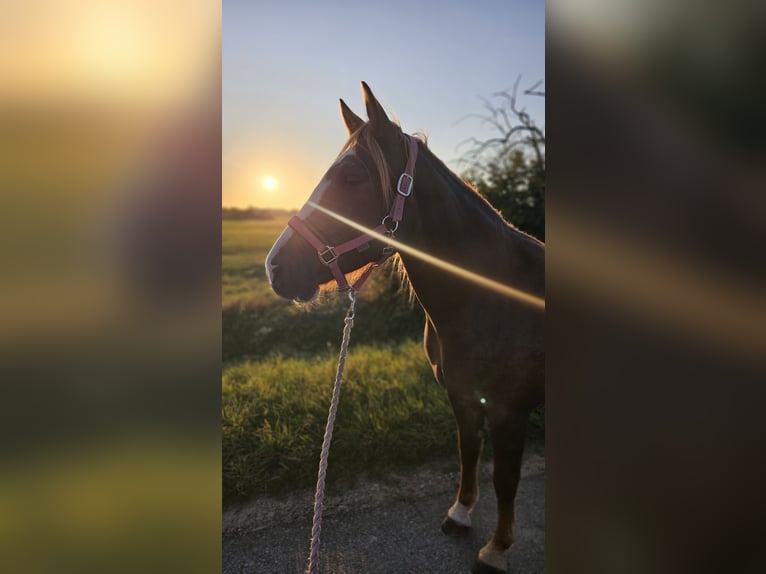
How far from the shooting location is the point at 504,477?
2.39 m

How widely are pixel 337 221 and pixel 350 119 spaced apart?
619 mm

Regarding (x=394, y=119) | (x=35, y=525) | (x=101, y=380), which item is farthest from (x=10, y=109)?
(x=394, y=119)

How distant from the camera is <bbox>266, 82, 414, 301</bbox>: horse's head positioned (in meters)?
1.98

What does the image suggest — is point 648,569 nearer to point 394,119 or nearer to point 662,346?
point 662,346

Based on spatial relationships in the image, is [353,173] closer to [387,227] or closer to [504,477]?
[387,227]

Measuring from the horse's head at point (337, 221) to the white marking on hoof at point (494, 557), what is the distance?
1742 mm

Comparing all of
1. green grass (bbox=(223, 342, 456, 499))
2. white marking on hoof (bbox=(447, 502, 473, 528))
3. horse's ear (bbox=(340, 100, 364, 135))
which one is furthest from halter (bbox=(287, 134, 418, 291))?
green grass (bbox=(223, 342, 456, 499))

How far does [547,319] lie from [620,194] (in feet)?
0.70

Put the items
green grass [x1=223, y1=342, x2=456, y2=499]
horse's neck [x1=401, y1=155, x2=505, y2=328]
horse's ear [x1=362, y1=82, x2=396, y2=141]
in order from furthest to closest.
→ green grass [x1=223, y1=342, x2=456, y2=499] → horse's neck [x1=401, y1=155, x2=505, y2=328] → horse's ear [x1=362, y1=82, x2=396, y2=141]

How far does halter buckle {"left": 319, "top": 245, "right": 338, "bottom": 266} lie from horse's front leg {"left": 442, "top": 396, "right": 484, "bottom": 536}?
103cm

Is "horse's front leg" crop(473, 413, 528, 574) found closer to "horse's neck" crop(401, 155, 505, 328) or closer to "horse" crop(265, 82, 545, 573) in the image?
"horse" crop(265, 82, 545, 573)

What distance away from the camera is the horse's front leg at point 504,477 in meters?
2.31

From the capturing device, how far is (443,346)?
7.59ft

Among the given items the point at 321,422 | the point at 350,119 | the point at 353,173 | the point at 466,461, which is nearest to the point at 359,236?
the point at 353,173
